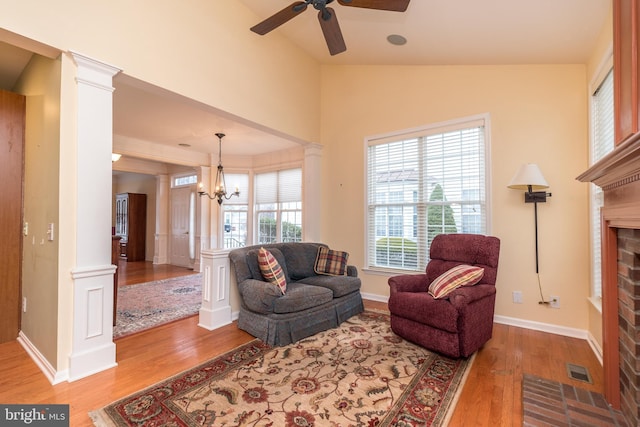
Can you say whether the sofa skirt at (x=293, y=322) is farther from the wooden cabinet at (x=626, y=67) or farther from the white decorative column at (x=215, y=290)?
the wooden cabinet at (x=626, y=67)

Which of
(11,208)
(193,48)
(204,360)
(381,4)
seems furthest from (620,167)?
(11,208)

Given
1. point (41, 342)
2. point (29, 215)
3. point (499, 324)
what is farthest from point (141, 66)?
point (499, 324)

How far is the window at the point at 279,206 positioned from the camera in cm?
629

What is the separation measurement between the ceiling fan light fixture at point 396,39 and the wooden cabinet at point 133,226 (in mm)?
8002

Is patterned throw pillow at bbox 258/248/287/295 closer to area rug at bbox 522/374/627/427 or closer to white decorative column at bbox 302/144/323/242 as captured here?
white decorative column at bbox 302/144/323/242

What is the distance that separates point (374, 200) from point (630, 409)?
3.18 metres

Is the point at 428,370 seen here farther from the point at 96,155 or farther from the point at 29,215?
the point at 29,215

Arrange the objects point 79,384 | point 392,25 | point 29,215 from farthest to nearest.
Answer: point 392,25, point 29,215, point 79,384

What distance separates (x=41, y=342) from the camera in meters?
2.46

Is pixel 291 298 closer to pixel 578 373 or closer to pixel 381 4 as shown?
pixel 578 373

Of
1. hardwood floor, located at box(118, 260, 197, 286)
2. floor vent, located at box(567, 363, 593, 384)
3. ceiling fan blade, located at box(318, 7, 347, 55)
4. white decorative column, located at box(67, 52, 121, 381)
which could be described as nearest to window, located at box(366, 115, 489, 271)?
floor vent, located at box(567, 363, 593, 384)

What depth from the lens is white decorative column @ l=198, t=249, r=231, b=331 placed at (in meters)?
3.31

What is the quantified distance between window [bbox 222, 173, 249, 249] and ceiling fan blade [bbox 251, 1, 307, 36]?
4610 mm

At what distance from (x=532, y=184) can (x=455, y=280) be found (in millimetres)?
1294
